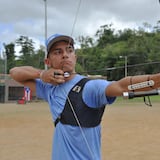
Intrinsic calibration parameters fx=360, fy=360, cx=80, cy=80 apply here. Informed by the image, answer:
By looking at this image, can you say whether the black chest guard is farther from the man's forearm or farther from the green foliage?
the green foliage

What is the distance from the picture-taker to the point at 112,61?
48.1m

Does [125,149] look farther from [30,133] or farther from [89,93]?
[89,93]

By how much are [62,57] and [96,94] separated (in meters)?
0.44

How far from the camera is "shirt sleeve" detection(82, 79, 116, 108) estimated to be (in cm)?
187

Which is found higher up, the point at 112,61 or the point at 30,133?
the point at 112,61

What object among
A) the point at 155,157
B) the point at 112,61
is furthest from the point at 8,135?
the point at 112,61

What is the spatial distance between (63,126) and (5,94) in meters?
43.2

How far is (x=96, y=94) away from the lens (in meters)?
1.90

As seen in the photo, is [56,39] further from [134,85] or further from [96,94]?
[134,85]

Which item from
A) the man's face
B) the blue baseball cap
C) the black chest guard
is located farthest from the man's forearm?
the blue baseball cap

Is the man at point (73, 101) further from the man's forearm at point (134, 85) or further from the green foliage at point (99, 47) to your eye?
the green foliage at point (99, 47)

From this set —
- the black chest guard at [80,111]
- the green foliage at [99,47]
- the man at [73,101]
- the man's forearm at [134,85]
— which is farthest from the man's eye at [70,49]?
the green foliage at [99,47]

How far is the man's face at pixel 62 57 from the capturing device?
2.20 m

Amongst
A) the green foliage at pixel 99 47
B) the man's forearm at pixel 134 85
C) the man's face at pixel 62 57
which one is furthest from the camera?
the green foliage at pixel 99 47
